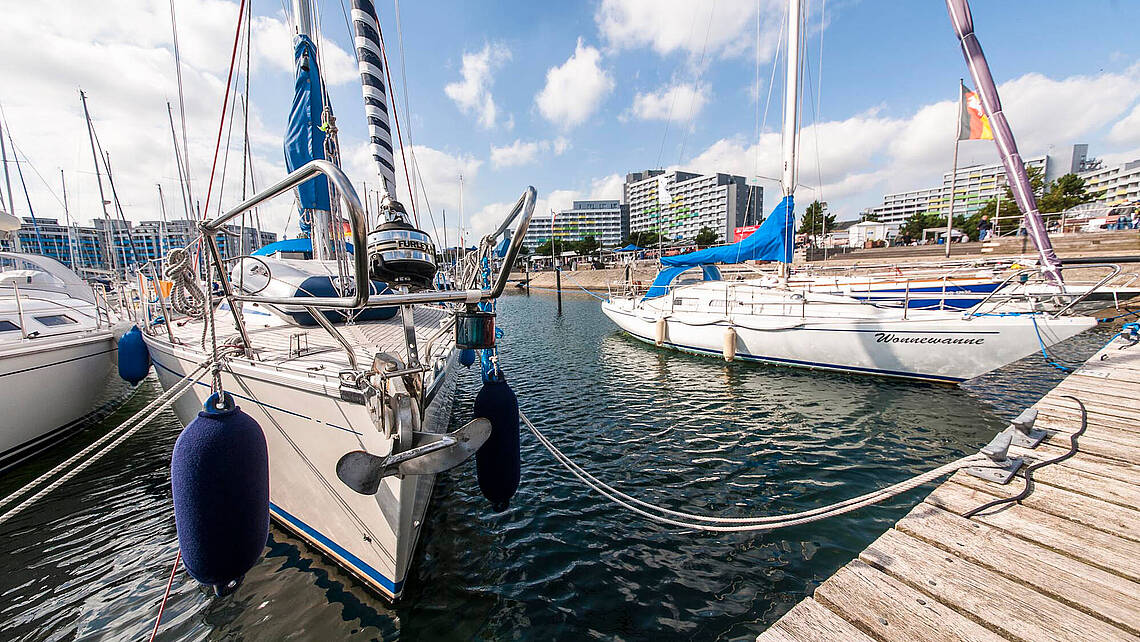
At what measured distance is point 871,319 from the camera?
9.24 m

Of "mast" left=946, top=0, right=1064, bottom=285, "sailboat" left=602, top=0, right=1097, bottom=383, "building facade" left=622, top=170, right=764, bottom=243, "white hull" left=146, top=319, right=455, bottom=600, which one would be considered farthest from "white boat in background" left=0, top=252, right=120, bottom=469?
"building facade" left=622, top=170, right=764, bottom=243

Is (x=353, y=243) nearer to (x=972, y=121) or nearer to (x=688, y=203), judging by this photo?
(x=972, y=121)

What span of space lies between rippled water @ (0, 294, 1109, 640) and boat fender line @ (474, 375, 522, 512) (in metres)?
0.89

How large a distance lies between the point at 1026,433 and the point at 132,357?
1087 centimetres

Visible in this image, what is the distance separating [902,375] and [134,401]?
56.1 ft

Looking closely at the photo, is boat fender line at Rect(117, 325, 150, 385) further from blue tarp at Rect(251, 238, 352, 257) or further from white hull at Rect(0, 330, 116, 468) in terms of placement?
blue tarp at Rect(251, 238, 352, 257)

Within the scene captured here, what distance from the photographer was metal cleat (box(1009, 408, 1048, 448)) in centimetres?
351

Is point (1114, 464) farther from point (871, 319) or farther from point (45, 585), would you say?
point (45, 585)

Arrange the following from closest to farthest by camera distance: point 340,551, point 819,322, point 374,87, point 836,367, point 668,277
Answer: point 340,551 → point 374,87 → point 836,367 → point 819,322 → point 668,277

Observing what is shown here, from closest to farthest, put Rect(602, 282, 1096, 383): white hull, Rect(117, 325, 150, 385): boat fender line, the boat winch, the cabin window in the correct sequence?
the boat winch, Rect(117, 325, 150, 385): boat fender line, the cabin window, Rect(602, 282, 1096, 383): white hull

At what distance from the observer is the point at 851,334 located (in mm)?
9164

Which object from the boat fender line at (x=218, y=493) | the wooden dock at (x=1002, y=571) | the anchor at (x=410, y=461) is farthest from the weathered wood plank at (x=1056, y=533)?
the boat fender line at (x=218, y=493)

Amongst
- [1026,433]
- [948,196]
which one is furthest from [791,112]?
[948,196]

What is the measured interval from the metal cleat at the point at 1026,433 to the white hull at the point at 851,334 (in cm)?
571
